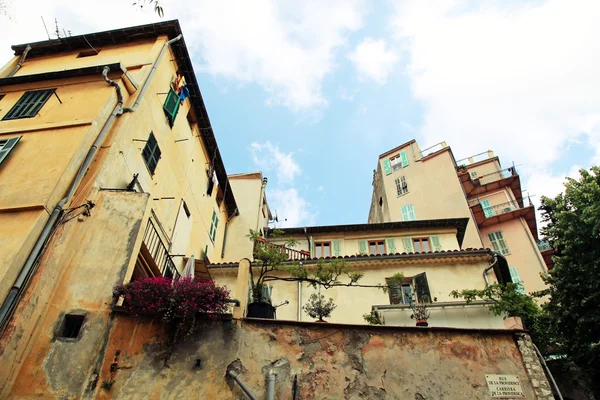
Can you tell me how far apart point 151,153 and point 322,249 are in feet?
32.7

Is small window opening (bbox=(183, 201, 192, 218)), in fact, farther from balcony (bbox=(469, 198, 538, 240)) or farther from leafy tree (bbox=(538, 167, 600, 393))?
balcony (bbox=(469, 198, 538, 240))

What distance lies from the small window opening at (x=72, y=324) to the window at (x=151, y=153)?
238 inches

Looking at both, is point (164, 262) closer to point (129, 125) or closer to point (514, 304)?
point (129, 125)

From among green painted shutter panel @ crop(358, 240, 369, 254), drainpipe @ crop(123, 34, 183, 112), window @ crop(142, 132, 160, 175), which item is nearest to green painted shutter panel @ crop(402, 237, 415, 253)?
green painted shutter panel @ crop(358, 240, 369, 254)

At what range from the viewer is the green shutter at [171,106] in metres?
14.1

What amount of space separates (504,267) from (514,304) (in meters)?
3.60

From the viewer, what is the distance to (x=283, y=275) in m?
15.5

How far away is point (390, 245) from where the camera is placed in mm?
18078

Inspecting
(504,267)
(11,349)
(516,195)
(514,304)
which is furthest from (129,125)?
(516,195)

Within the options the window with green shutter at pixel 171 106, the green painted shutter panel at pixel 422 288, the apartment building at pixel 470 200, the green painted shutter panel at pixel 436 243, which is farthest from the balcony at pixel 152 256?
the apartment building at pixel 470 200

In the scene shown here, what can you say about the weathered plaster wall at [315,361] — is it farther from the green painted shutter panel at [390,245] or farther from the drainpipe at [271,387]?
the green painted shutter panel at [390,245]

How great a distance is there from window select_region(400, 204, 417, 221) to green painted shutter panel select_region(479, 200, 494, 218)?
6.43m

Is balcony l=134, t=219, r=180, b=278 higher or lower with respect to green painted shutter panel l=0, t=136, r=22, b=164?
lower

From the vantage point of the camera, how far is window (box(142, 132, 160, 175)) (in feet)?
40.5
